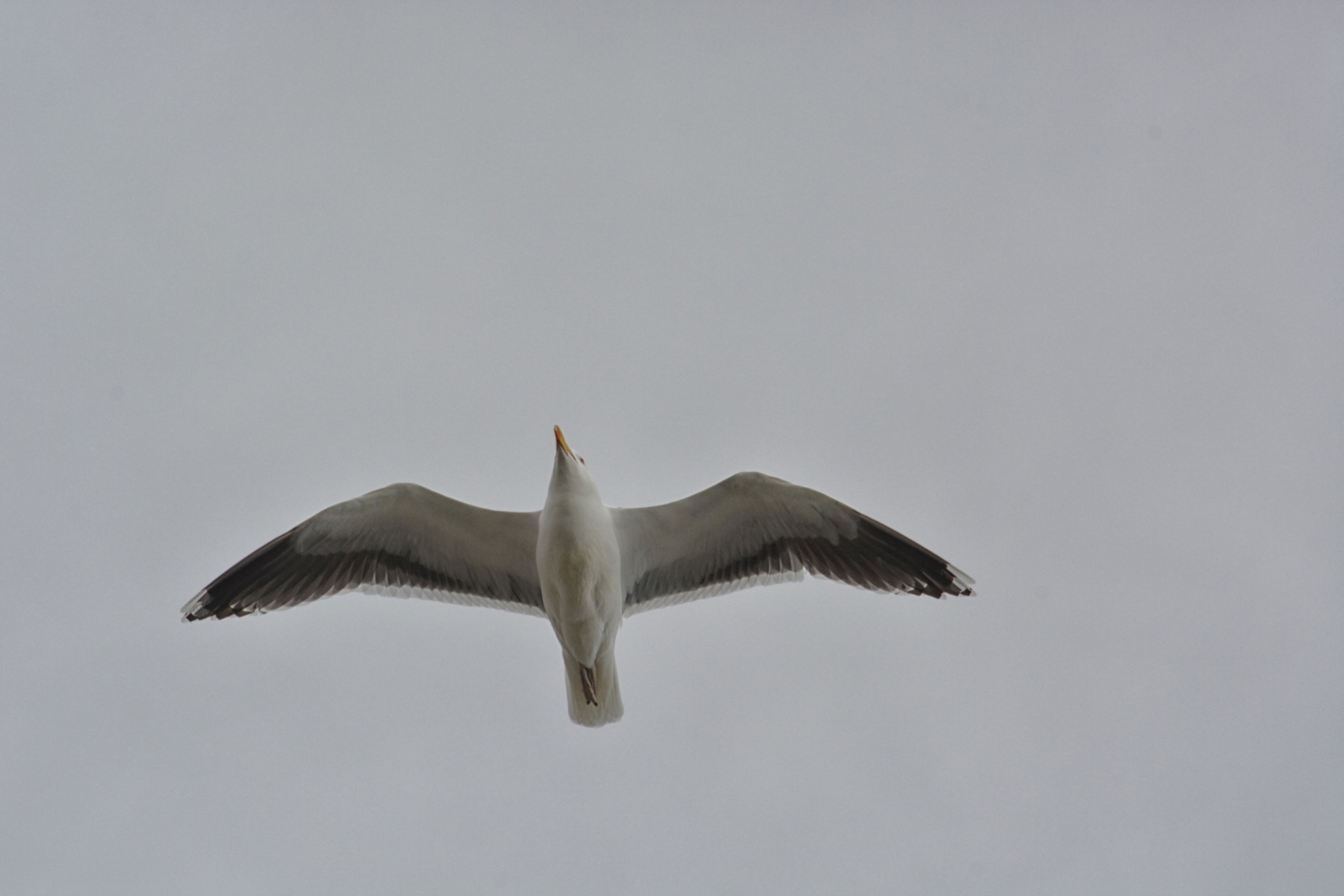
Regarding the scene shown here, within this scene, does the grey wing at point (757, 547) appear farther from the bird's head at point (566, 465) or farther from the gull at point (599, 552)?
the bird's head at point (566, 465)

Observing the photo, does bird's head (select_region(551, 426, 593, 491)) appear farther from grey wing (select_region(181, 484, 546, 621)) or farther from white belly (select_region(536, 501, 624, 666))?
grey wing (select_region(181, 484, 546, 621))

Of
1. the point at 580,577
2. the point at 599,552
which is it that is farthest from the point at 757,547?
the point at 580,577

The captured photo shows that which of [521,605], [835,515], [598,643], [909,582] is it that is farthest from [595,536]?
[909,582]

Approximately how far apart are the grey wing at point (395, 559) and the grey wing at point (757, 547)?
78 cm

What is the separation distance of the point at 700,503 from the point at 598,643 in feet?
3.96

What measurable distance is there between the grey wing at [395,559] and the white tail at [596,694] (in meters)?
0.78

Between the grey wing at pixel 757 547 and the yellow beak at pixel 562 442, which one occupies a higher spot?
the yellow beak at pixel 562 442

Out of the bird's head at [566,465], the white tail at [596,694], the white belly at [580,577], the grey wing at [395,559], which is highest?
the bird's head at [566,465]

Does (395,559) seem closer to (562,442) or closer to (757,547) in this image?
(562,442)

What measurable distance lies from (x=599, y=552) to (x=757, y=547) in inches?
52.9

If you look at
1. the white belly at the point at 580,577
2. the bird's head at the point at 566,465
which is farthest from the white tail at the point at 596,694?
the bird's head at the point at 566,465

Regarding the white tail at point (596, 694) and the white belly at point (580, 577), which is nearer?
the white belly at point (580, 577)

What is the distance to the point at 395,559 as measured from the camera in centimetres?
739

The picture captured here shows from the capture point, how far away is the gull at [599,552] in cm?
679
